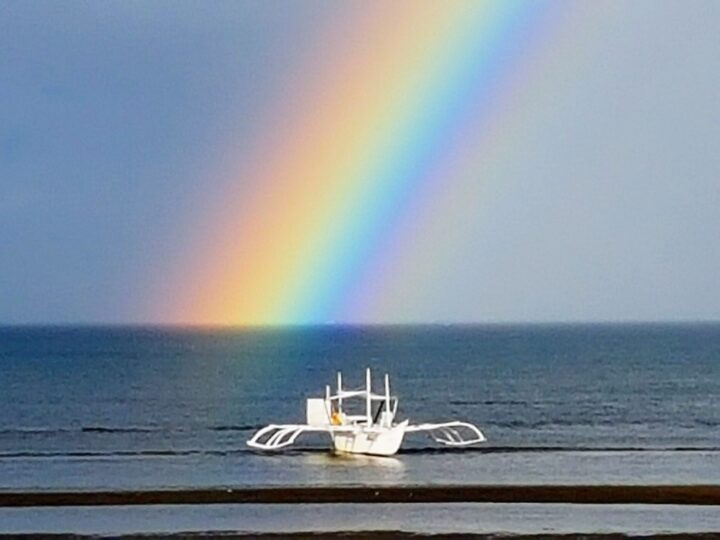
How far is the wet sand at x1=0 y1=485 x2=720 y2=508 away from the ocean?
425 mm

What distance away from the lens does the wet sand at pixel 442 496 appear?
1726cm

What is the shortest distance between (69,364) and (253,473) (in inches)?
4007

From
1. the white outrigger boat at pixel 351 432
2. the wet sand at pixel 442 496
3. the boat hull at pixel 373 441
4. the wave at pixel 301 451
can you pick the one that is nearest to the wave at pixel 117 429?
the white outrigger boat at pixel 351 432

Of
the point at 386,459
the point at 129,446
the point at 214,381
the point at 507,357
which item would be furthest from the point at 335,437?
the point at 507,357

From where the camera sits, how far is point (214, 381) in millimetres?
109000

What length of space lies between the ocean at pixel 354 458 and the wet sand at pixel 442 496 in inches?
16.7

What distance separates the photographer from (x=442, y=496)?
58.7ft

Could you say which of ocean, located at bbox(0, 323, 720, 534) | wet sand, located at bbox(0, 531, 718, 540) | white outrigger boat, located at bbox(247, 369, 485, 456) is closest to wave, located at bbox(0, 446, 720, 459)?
ocean, located at bbox(0, 323, 720, 534)

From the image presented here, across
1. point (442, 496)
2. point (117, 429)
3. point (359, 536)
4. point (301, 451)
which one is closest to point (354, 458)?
point (301, 451)

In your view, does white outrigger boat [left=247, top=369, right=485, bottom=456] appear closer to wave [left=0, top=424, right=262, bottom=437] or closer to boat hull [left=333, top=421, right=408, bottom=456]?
boat hull [left=333, top=421, right=408, bottom=456]

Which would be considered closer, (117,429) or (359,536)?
(359,536)

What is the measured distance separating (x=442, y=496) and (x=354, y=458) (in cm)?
3320

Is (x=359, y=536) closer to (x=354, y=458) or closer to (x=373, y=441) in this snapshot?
(x=354, y=458)

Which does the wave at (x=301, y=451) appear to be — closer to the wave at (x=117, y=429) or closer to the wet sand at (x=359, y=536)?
the wave at (x=117, y=429)
